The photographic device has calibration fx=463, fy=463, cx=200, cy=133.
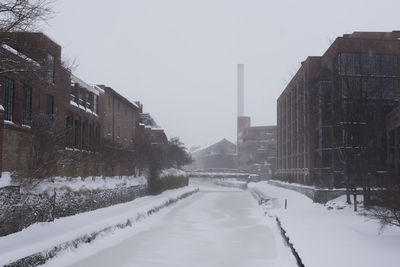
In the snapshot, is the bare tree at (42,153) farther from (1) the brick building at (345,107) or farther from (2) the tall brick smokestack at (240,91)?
(2) the tall brick smokestack at (240,91)

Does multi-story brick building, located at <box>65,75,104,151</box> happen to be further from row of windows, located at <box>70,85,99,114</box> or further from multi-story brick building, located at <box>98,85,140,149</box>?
multi-story brick building, located at <box>98,85,140,149</box>

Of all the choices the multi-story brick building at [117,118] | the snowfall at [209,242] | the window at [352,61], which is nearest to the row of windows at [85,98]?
the multi-story brick building at [117,118]

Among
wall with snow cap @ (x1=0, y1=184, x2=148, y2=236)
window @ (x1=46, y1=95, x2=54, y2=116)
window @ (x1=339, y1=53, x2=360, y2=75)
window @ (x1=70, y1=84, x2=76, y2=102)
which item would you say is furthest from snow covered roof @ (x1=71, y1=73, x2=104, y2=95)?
window @ (x1=339, y1=53, x2=360, y2=75)

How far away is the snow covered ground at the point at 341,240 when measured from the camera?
11.5 m

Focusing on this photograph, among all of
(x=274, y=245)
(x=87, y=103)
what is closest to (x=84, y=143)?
(x=87, y=103)

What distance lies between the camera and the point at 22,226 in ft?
51.4

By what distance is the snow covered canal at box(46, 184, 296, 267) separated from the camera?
13.6 metres

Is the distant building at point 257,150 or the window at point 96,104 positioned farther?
the distant building at point 257,150

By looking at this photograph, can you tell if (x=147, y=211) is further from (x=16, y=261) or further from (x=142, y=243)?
(x=16, y=261)

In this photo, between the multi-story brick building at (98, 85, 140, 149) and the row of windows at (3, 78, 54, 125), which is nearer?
the row of windows at (3, 78, 54, 125)

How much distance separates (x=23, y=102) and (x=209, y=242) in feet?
44.7

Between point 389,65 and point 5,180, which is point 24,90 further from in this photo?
point 389,65

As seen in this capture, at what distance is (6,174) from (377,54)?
3013cm

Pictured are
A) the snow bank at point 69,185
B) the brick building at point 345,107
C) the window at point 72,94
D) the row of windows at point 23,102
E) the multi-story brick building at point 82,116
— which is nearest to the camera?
the snow bank at point 69,185
